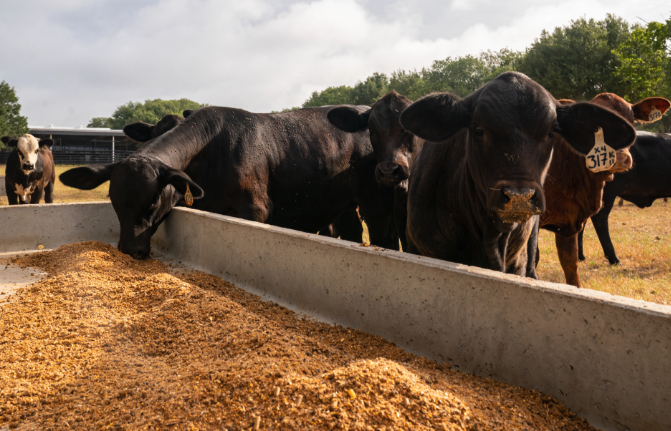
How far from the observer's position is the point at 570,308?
2066mm

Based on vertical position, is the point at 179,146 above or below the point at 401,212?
above

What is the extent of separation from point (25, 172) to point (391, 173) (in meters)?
9.69

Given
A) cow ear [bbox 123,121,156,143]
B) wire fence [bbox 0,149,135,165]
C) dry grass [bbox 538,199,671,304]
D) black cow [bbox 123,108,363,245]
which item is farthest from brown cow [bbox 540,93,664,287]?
wire fence [bbox 0,149,135,165]

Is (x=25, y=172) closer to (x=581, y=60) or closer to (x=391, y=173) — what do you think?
(x=391, y=173)

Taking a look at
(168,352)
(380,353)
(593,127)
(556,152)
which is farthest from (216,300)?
(556,152)

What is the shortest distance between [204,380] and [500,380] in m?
1.46

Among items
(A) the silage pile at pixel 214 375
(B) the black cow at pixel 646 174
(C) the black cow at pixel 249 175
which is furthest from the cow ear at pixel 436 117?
(B) the black cow at pixel 646 174

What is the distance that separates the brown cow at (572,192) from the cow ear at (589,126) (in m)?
1.88

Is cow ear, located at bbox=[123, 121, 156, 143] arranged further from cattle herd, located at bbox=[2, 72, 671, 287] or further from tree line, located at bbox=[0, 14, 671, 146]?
tree line, located at bbox=[0, 14, 671, 146]

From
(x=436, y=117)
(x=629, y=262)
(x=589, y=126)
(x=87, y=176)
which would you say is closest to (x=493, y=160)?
(x=436, y=117)

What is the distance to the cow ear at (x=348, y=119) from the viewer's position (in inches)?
215

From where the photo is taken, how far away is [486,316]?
7.86 ft

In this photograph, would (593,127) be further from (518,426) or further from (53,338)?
(53,338)

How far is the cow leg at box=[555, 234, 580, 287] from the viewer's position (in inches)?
190
